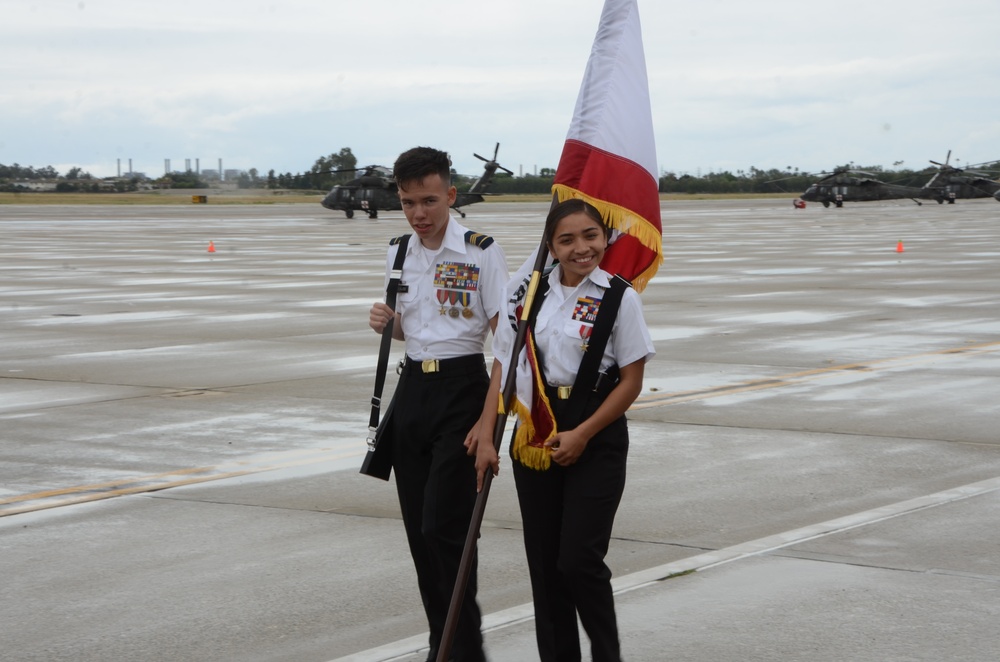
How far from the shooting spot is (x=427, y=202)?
4.84 meters

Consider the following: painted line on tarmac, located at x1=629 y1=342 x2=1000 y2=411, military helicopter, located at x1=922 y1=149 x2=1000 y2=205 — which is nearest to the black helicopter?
military helicopter, located at x1=922 y1=149 x2=1000 y2=205

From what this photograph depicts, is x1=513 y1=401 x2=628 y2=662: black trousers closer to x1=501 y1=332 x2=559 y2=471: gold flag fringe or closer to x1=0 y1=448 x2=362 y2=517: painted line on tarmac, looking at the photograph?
x1=501 y1=332 x2=559 y2=471: gold flag fringe

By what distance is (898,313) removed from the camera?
1828 cm

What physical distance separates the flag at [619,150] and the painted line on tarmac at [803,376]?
4.79 meters

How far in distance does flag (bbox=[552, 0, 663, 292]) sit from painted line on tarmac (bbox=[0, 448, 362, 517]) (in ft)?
13.0

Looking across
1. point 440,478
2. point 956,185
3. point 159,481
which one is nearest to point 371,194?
point 956,185

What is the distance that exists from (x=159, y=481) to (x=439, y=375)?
150 inches

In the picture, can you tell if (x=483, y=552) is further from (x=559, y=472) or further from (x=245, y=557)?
(x=559, y=472)

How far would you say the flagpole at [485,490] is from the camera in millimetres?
4352

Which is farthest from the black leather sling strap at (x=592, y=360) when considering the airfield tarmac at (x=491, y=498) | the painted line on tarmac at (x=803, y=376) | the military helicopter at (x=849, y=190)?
the military helicopter at (x=849, y=190)

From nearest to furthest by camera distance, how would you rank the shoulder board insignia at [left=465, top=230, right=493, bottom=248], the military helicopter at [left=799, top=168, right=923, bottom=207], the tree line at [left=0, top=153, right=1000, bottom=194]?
the shoulder board insignia at [left=465, top=230, right=493, bottom=248] < the military helicopter at [left=799, top=168, right=923, bottom=207] < the tree line at [left=0, top=153, right=1000, bottom=194]

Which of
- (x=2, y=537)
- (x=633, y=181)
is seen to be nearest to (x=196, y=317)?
(x=2, y=537)

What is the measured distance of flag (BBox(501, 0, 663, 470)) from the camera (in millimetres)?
4996

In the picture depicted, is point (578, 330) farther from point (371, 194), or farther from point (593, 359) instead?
point (371, 194)
